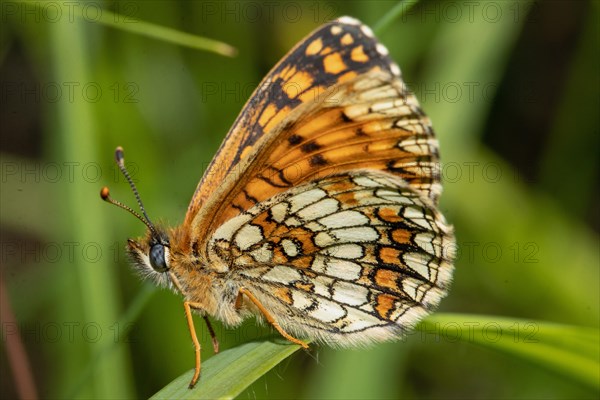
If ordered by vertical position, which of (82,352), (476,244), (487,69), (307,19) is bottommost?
(82,352)

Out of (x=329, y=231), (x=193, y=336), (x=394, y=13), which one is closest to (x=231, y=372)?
(x=193, y=336)

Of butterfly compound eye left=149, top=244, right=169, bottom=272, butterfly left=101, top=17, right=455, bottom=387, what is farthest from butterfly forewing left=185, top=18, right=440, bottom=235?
butterfly compound eye left=149, top=244, right=169, bottom=272

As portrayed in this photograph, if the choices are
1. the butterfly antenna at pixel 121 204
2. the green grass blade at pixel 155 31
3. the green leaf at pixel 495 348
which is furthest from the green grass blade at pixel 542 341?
the green grass blade at pixel 155 31

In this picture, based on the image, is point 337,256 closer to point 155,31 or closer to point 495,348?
point 495,348

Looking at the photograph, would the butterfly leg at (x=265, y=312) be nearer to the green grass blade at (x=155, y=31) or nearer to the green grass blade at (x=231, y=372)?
the green grass blade at (x=231, y=372)

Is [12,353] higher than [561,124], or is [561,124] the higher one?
[561,124]

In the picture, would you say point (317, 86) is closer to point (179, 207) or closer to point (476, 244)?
point (179, 207)

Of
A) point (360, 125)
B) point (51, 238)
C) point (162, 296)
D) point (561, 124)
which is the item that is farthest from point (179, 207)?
point (561, 124)
